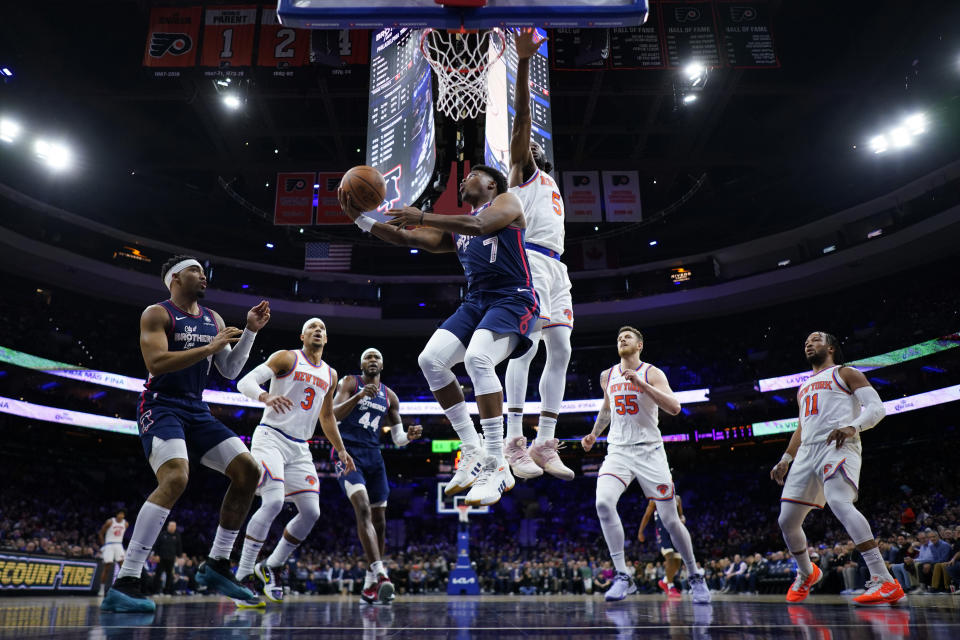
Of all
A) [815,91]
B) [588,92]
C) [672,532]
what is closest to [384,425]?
[672,532]

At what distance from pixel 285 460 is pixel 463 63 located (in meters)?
4.97

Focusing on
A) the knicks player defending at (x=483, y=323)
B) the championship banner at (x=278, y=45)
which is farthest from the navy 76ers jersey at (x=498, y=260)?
the championship banner at (x=278, y=45)

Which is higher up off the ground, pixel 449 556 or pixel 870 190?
pixel 870 190

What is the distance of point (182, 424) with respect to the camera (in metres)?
5.13

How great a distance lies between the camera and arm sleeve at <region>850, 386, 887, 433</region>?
601 centimetres

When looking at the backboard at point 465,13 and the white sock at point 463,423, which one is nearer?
the white sock at point 463,423

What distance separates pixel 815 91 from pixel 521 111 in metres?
15.4

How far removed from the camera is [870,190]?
24.5 meters

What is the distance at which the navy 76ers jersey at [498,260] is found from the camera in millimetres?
5137

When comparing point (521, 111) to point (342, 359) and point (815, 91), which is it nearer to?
point (815, 91)

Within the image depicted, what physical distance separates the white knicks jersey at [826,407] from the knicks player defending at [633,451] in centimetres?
124

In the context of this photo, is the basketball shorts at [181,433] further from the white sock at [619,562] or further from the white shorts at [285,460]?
the white sock at [619,562]

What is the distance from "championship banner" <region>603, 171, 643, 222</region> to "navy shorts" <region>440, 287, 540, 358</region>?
1328cm

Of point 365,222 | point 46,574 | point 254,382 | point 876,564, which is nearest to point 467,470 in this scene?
point 365,222
